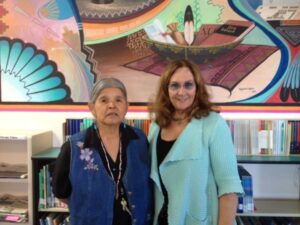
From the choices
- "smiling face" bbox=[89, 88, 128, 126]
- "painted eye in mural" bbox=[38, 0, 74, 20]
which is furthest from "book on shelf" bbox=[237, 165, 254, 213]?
"painted eye in mural" bbox=[38, 0, 74, 20]

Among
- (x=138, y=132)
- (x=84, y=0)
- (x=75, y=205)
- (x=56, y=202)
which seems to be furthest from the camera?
(x=84, y=0)

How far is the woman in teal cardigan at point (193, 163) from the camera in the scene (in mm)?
1514

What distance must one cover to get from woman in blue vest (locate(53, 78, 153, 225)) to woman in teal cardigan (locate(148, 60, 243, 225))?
0.29 feet

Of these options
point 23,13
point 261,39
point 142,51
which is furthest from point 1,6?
point 261,39

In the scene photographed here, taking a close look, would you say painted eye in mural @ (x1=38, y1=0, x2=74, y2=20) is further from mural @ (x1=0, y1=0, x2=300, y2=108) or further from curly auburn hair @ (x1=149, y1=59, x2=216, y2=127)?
curly auburn hair @ (x1=149, y1=59, x2=216, y2=127)

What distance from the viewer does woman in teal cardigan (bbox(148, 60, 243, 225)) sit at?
1.51 meters

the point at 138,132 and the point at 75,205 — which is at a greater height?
the point at 138,132

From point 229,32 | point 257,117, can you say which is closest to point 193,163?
point 257,117

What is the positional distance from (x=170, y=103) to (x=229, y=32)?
4.29 ft

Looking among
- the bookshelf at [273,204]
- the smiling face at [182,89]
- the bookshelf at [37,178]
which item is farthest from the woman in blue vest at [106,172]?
the bookshelf at [273,204]

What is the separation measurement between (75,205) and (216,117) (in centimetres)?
81

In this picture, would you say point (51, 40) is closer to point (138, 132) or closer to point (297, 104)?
point (138, 132)

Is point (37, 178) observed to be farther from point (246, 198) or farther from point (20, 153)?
point (246, 198)

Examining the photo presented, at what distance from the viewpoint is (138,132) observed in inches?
69.1
